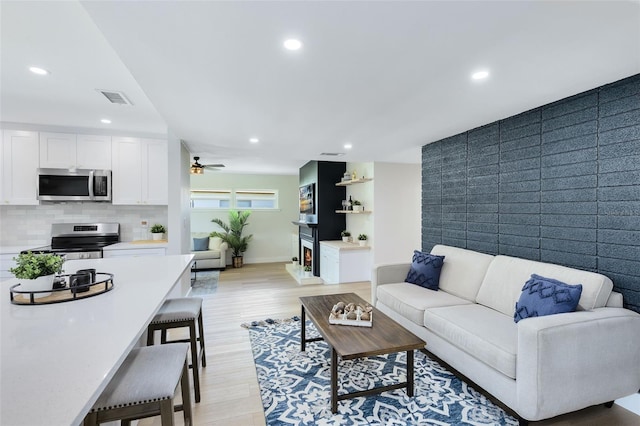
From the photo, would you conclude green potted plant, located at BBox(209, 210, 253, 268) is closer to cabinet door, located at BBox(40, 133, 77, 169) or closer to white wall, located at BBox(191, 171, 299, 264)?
white wall, located at BBox(191, 171, 299, 264)

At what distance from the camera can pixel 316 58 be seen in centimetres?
187

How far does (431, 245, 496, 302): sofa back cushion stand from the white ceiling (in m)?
1.47

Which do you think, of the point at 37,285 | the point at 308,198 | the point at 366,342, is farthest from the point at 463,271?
the point at 308,198

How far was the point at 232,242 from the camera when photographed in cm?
746

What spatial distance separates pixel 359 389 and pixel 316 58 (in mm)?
2391

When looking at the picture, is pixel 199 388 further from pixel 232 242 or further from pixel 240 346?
pixel 232 242

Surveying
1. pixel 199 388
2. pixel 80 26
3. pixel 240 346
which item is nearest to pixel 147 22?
pixel 80 26

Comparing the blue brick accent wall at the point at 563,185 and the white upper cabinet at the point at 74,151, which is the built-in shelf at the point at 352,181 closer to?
the blue brick accent wall at the point at 563,185

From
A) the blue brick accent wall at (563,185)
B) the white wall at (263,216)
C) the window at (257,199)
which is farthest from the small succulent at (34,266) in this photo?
the window at (257,199)

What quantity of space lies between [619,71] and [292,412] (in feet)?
10.7

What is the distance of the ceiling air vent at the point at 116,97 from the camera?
2869 mm

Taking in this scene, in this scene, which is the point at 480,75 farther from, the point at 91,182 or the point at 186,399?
the point at 91,182

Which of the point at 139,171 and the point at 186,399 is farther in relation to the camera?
the point at 139,171

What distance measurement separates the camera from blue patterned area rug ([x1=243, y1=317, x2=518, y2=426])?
77.9 inches
